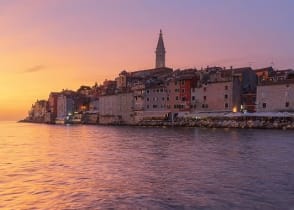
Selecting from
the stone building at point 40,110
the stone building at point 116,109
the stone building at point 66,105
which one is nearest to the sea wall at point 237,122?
the stone building at point 116,109

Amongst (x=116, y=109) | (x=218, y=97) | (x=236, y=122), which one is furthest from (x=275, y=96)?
(x=116, y=109)

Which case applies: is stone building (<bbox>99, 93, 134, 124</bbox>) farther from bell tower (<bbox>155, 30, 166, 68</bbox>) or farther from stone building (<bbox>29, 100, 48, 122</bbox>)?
stone building (<bbox>29, 100, 48, 122</bbox>)

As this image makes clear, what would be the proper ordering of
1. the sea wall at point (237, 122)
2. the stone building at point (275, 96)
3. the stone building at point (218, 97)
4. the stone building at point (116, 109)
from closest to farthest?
the sea wall at point (237, 122)
the stone building at point (275, 96)
the stone building at point (218, 97)
the stone building at point (116, 109)

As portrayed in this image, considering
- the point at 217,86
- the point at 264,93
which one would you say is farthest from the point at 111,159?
the point at 217,86

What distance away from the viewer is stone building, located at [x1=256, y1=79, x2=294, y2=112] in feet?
220

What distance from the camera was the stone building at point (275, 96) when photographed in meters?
66.9

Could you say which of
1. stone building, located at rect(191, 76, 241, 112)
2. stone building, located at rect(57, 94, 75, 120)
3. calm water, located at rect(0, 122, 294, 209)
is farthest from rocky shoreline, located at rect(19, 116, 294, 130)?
stone building, located at rect(57, 94, 75, 120)

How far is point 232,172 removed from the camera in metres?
18.0

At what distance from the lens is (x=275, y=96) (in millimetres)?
68938

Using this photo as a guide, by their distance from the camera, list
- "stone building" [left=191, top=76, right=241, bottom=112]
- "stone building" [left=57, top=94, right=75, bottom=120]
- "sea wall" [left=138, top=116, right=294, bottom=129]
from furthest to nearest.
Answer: "stone building" [left=57, top=94, right=75, bottom=120]
"stone building" [left=191, top=76, right=241, bottom=112]
"sea wall" [left=138, top=116, right=294, bottom=129]

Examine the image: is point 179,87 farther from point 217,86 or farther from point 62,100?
point 62,100

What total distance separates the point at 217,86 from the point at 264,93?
10.4 m

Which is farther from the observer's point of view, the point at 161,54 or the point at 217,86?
the point at 161,54

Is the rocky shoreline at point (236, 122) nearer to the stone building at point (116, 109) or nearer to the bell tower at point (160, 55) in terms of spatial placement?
the stone building at point (116, 109)
